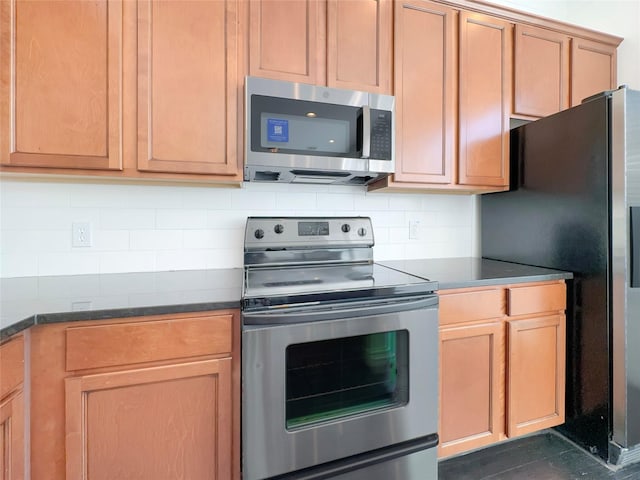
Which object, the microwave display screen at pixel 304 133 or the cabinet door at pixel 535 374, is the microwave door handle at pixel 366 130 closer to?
the microwave display screen at pixel 304 133

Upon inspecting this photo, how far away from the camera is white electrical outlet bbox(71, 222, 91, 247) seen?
5.07 ft

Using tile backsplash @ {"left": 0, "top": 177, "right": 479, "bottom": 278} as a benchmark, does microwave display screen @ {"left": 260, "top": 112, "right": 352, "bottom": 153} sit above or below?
above

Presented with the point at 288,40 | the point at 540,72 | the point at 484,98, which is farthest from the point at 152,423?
the point at 540,72

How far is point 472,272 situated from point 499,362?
1.44ft

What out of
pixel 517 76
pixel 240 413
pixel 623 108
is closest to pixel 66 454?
pixel 240 413

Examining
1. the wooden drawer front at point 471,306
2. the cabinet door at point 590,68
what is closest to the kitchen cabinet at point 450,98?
the cabinet door at point 590,68

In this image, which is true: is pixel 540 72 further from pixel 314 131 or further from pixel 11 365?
pixel 11 365

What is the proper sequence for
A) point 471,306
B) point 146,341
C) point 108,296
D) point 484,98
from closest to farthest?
point 146,341 < point 108,296 < point 471,306 < point 484,98

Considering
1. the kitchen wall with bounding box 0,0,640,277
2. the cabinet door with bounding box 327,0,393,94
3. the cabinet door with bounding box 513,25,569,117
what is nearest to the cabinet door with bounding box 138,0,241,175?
the kitchen wall with bounding box 0,0,640,277

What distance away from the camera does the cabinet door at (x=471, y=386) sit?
4.93ft

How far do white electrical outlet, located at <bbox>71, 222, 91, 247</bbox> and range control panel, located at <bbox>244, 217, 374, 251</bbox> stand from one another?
72 centimetres

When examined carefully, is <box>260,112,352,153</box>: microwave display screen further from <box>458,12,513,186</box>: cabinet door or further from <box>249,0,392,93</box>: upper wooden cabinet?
<box>458,12,513,186</box>: cabinet door

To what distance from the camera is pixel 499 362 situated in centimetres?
159

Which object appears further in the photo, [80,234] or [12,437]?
[80,234]
